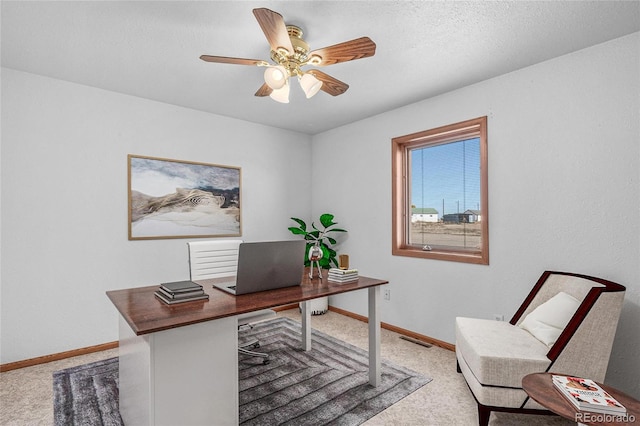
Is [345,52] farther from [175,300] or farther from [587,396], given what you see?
[587,396]

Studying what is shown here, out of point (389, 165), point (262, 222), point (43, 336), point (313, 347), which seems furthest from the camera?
point (262, 222)

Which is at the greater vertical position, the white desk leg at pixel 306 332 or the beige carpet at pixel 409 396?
the white desk leg at pixel 306 332

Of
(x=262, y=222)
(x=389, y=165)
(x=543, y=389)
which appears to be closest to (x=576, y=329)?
(x=543, y=389)

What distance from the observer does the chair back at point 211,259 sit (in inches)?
106

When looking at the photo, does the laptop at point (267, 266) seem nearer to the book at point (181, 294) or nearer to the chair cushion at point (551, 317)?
the book at point (181, 294)

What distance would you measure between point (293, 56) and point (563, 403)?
223 centimetres

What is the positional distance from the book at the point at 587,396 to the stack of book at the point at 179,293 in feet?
5.92

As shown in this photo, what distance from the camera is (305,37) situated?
7.00ft

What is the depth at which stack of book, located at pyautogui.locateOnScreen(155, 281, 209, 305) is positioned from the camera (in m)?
1.70

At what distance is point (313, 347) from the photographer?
307cm

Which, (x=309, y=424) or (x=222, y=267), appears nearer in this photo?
(x=309, y=424)

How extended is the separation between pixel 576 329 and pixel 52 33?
3761 millimetres

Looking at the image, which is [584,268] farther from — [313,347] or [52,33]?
[52,33]

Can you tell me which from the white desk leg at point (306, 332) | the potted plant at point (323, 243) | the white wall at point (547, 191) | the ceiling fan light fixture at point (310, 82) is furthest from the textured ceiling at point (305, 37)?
the white desk leg at point (306, 332)
